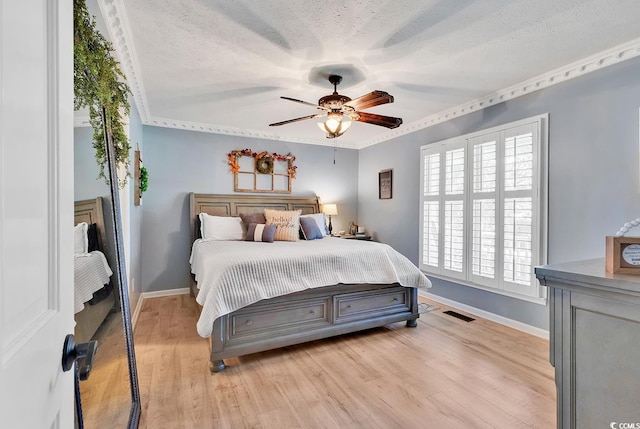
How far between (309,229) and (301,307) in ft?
5.48

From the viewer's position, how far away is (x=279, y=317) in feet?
8.75

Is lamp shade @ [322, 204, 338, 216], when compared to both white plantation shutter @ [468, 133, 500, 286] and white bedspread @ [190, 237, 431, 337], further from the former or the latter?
white plantation shutter @ [468, 133, 500, 286]

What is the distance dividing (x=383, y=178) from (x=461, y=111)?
167cm

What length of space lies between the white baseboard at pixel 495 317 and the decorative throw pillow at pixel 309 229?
1.78 meters

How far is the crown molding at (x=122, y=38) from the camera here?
1936mm

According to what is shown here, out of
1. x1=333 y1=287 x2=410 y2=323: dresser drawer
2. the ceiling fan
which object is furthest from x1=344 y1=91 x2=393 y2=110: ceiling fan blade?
x1=333 y1=287 x2=410 y2=323: dresser drawer

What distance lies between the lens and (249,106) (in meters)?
3.76

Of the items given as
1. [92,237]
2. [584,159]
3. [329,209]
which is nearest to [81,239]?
[92,237]

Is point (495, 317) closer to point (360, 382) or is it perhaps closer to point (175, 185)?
point (360, 382)

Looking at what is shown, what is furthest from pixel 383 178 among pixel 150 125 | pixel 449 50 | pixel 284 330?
pixel 150 125

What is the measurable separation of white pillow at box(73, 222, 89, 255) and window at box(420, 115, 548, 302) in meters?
3.52

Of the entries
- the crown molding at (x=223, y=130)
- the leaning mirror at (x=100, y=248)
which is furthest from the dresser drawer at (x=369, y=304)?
the crown molding at (x=223, y=130)

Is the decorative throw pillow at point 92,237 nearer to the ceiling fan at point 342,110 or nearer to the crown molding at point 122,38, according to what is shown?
the crown molding at point 122,38

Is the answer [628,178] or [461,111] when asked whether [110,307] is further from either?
[461,111]
